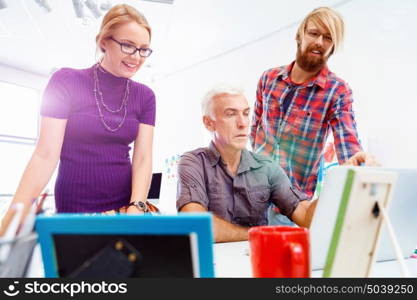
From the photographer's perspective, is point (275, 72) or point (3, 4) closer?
point (275, 72)

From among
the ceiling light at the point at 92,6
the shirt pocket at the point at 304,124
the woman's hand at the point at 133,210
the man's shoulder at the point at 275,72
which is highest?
the ceiling light at the point at 92,6

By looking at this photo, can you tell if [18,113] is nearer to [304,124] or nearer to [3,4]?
[3,4]

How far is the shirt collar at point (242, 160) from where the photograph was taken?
4.89 ft

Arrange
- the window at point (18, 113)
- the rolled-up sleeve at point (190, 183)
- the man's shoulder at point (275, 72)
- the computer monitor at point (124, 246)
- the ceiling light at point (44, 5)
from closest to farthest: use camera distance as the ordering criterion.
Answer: the computer monitor at point (124, 246) → the rolled-up sleeve at point (190, 183) → the man's shoulder at point (275, 72) → the ceiling light at point (44, 5) → the window at point (18, 113)

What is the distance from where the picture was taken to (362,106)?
10.2ft

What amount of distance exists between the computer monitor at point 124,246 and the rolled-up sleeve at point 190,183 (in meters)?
0.91

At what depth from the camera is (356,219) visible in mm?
507

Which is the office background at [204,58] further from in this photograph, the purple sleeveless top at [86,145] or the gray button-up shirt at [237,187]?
the purple sleeveless top at [86,145]

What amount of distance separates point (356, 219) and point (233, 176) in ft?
3.20

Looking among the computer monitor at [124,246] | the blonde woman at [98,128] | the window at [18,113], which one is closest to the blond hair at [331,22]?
the blonde woman at [98,128]

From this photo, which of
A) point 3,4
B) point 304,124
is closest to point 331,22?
point 304,124

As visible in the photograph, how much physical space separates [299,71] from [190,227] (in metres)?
1.57

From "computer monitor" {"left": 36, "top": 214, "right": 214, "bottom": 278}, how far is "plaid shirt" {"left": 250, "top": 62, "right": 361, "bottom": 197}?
4.41ft

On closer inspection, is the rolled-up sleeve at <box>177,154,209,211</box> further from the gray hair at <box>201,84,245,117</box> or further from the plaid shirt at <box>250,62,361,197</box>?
the plaid shirt at <box>250,62,361,197</box>
